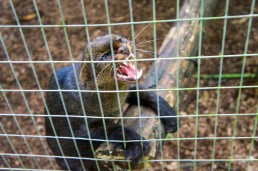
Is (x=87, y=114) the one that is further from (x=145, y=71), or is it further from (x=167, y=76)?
(x=145, y=71)

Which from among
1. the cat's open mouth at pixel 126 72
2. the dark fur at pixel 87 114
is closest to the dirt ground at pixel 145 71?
the dark fur at pixel 87 114

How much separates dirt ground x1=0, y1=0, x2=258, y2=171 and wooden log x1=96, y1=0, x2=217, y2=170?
10.4 inches

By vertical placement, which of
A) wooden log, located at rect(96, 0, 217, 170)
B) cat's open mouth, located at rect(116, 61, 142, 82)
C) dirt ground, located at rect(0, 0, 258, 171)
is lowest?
dirt ground, located at rect(0, 0, 258, 171)

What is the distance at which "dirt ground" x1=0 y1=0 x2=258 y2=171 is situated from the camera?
2965mm

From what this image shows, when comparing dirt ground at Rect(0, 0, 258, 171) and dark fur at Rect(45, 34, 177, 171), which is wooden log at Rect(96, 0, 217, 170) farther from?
dirt ground at Rect(0, 0, 258, 171)

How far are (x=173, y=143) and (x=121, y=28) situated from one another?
1737 mm

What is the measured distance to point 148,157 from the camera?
1.99m

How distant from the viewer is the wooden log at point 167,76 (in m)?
2.00

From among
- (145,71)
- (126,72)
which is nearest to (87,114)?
(126,72)

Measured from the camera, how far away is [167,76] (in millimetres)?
2406

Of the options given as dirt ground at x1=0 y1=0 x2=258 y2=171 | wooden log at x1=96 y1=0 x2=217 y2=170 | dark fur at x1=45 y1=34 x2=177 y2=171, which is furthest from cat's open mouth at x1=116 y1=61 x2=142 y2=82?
dirt ground at x1=0 y1=0 x2=258 y2=171

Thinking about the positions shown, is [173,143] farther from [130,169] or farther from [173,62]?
[130,169]

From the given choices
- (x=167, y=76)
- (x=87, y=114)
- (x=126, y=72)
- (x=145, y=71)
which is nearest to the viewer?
(x=126, y=72)

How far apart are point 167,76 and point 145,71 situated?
1394mm
